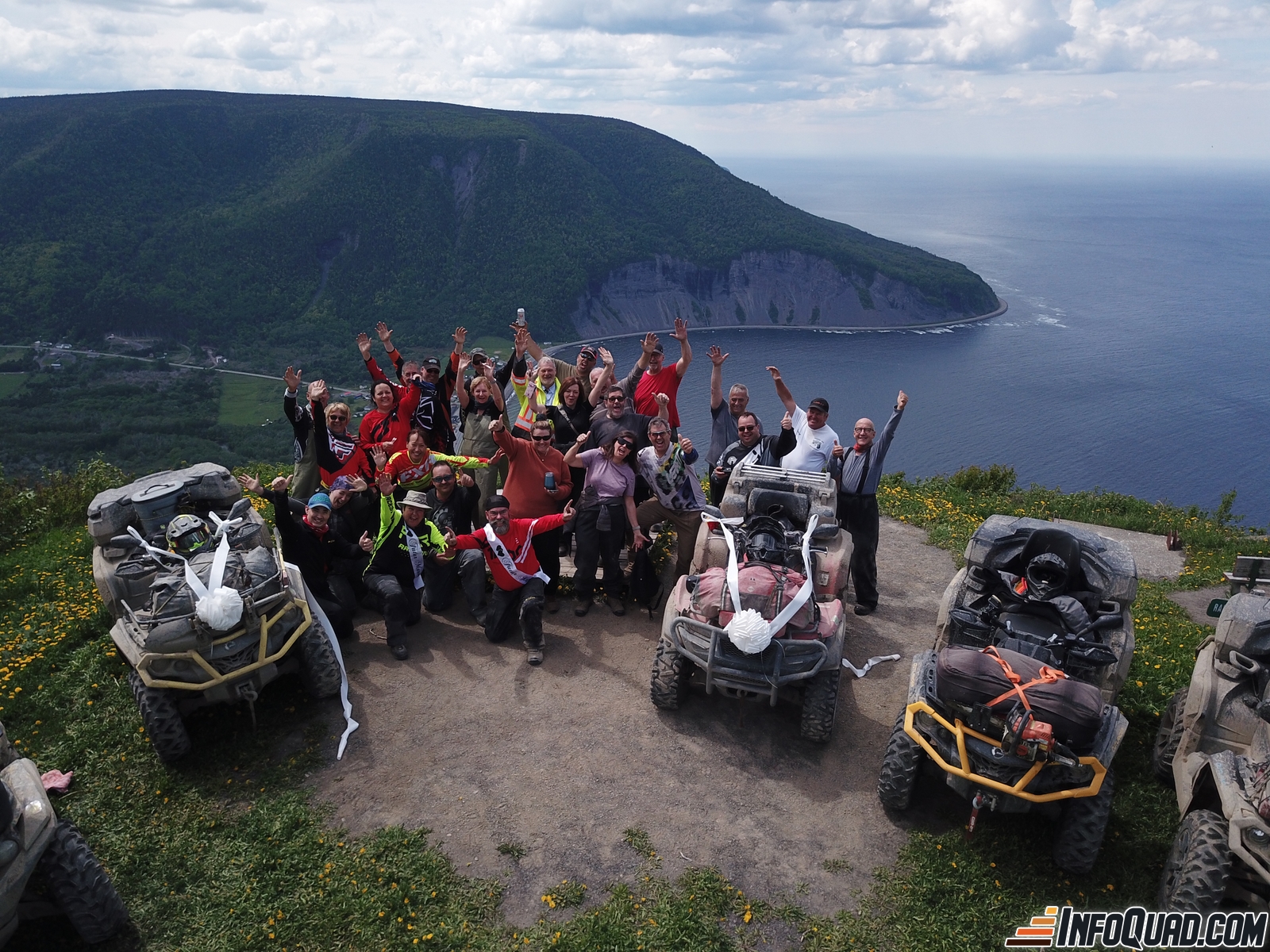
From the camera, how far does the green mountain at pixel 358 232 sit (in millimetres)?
81688

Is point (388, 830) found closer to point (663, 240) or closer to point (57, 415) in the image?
point (57, 415)

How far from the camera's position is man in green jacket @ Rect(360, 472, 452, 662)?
8539 mm

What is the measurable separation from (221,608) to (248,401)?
206 feet

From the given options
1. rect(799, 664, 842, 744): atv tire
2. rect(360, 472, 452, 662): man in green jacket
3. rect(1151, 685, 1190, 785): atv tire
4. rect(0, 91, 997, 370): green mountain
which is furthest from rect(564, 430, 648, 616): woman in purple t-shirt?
rect(0, 91, 997, 370): green mountain

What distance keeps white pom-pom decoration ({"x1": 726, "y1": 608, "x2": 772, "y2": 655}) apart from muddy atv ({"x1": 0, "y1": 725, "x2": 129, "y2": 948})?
15.6 feet

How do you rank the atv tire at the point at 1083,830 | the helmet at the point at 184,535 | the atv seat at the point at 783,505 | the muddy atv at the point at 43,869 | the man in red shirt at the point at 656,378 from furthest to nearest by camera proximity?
1. the man in red shirt at the point at 656,378
2. the atv seat at the point at 783,505
3. the helmet at the point at 184,535
4. the atv tire at the point at 1083,830
5. the muddy atv at the point at 43,869

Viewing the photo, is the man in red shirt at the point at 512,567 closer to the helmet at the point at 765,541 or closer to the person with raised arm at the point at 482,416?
the person with raised arm at the point at 482,416

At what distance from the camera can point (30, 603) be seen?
9.41 metres

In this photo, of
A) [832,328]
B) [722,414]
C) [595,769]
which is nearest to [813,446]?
[722,414]

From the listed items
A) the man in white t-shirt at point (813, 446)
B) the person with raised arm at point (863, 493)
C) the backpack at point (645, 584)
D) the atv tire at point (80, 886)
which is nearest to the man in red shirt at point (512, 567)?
the backpack at point (645, 584)

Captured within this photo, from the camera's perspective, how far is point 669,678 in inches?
295

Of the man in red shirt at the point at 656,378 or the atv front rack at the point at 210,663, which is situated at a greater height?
the man in red shirt at the point at 656,378

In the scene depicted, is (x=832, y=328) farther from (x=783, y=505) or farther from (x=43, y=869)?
(x=43, y=869)

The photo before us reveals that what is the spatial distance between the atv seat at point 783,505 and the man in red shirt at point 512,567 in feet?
6.86
